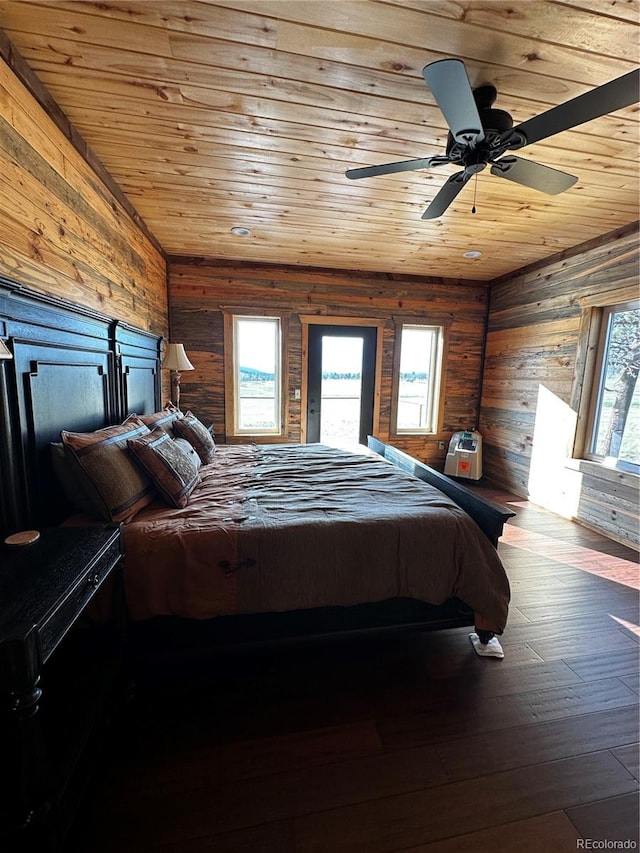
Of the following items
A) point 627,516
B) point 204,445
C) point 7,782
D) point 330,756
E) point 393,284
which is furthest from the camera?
point 393,284

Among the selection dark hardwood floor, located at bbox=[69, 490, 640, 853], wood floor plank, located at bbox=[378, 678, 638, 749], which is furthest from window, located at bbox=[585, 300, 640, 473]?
wood floor plank, located at bbox=[378, 678, 638, 749]

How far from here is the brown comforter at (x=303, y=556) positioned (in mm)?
1491

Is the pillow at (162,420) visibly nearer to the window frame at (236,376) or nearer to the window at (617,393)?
the window frame at (236,376)

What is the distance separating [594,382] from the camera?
3.51 metres

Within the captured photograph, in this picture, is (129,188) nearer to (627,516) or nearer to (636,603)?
(636,603)

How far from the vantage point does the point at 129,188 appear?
8.49 ft

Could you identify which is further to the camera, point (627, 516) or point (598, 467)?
point (598, 467)

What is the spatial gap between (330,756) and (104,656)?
38.7 inches

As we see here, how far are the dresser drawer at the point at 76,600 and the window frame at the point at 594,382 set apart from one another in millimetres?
4059

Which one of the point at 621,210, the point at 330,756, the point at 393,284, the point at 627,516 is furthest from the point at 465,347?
the point at 330,756

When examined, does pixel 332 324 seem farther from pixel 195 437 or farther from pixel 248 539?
pixel 248 539

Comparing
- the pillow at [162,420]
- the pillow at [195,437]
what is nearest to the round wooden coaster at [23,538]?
the pillow at [162,420]

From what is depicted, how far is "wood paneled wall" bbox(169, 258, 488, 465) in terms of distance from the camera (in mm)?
4199

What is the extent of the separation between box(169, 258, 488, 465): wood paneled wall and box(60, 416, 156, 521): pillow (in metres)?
2.62
